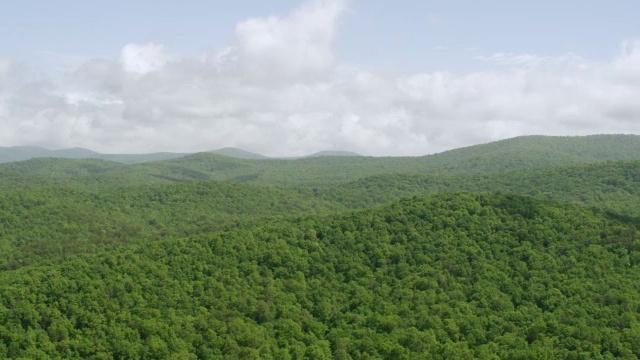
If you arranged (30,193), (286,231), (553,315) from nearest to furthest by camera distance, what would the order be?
(553,315)
(286,231)
(30,193)

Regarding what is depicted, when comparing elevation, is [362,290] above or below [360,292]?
above

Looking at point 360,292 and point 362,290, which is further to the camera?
point 362,290

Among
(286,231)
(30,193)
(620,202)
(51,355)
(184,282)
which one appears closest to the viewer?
(51,355)

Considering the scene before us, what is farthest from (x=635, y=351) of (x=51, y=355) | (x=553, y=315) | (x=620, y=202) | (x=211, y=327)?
(x=620, y=202)

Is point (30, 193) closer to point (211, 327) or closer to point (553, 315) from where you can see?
point (211, 327)

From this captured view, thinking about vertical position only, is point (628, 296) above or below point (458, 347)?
above

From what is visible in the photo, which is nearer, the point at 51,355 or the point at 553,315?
the point at 51,355
